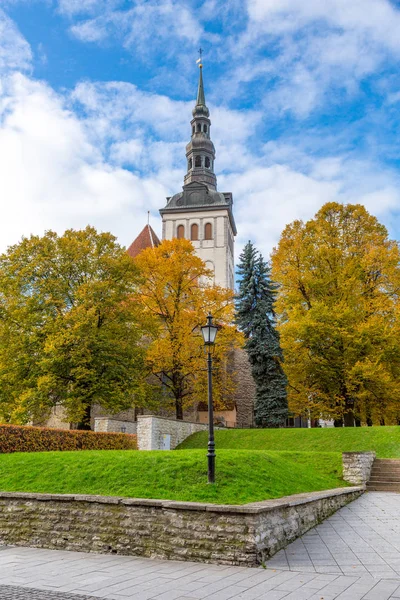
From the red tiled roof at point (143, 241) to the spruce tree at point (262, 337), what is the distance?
16361 mm

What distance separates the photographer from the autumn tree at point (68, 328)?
74.3ft

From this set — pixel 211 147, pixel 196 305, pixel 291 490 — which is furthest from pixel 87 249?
pixel 211 147

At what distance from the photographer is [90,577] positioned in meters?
6.71

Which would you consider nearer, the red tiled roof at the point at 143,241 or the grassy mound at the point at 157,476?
the grassy mound at the point at 157,476

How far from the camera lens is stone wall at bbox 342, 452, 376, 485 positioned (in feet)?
49.9

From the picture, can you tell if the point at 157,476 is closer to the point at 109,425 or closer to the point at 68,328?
the point at 109,425

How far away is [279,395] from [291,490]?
58.0 feet

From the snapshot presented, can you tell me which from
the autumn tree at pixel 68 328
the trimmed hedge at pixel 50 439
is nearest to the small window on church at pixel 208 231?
the autumn tree at pixel 68 328

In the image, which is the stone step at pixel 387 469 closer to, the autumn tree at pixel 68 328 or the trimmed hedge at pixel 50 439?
the trimmed hedge at pixel 50 439

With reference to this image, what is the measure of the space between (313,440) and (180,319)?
10009mm

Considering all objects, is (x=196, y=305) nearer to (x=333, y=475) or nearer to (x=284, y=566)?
(x=333, y=475)

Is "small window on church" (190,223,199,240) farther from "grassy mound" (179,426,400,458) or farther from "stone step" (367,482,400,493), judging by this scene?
"stone step" (367,482,400,493)

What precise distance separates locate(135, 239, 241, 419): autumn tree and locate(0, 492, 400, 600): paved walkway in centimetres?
1860

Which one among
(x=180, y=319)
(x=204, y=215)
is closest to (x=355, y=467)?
(x=180, y=319)
